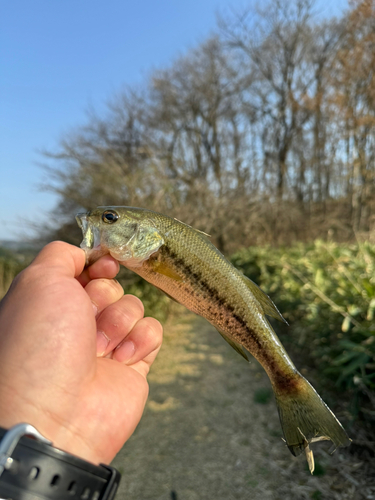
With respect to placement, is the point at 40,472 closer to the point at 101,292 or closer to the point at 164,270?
the point at 164,270

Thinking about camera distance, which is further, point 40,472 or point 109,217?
point 109,217

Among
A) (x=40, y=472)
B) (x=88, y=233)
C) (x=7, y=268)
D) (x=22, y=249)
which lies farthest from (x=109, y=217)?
(x=7, y=268)

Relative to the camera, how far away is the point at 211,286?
153 centimetres

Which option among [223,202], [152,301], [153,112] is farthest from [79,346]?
[153,112]

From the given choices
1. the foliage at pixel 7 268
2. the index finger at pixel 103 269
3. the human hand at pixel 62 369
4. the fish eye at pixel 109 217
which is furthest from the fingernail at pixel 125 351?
the foliage at pixel 7 268

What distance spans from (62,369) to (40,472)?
0.43 metres

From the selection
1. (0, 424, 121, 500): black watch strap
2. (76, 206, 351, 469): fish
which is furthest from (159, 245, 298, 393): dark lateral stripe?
(0, 424, 121, 500): black watch strap

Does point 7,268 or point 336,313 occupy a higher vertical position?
point 336,313

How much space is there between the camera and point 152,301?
818 centimetres

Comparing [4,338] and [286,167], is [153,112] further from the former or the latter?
[4,338]

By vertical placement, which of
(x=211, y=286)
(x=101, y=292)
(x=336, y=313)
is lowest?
(x=336, y=313)

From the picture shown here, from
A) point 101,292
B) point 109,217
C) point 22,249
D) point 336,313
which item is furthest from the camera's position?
point 22,249

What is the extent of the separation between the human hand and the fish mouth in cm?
9

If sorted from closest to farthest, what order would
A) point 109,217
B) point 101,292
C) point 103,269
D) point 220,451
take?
point 109,217 < point 103,269 < point 101,292 < point 220,451
